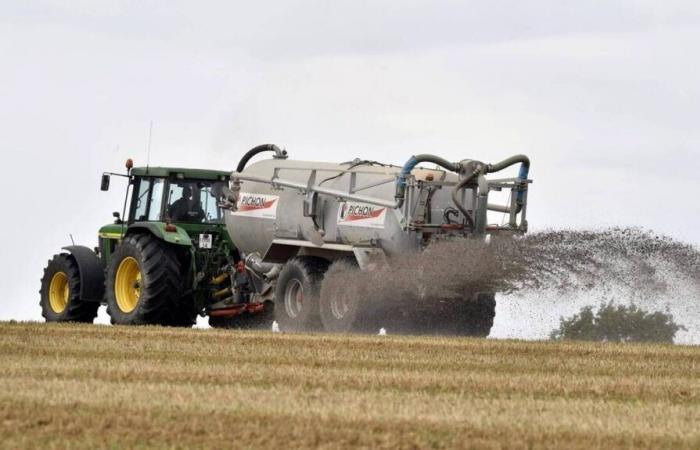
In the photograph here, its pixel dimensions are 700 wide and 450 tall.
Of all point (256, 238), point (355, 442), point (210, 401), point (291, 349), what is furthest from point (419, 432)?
point (256, 238)

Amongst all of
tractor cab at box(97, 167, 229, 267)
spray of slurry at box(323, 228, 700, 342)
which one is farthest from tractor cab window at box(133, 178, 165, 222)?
spray of slurry at box(323, 228, 700, 342)

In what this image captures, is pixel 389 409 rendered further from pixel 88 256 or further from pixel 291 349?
pixel 88 256

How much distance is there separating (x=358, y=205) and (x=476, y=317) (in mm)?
2164

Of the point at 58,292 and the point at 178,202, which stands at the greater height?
the point at 178,202

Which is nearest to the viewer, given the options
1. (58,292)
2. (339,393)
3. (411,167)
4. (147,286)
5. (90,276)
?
(339,393)

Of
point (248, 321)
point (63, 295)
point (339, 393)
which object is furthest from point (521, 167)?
point (339, 393)

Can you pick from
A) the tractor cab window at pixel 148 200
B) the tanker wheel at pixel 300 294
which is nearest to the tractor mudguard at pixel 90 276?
the tractor cab window at pixel 148 200

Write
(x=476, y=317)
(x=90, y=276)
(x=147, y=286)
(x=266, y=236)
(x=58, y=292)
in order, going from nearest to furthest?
(x=476, y=317), (x=147, y=286), (x=266, y=236), (x=90, y=276), (x=58, y=292)

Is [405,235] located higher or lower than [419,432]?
higher

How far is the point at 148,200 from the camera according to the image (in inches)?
902

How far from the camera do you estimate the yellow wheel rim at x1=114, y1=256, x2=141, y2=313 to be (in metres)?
22.5

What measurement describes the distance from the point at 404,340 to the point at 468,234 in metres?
2.86

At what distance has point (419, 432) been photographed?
9945 millimetres

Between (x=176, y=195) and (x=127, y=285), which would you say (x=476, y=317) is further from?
(x=127, y=285)
